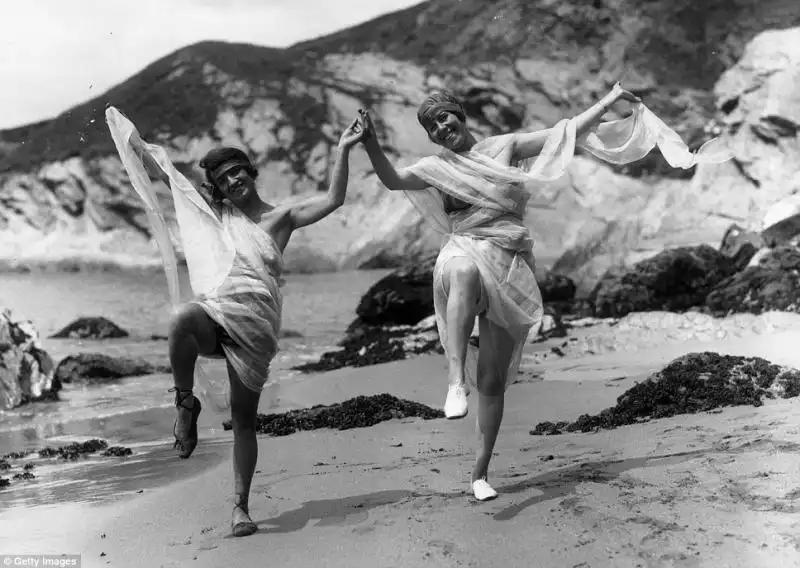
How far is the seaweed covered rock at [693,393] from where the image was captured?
175 inches

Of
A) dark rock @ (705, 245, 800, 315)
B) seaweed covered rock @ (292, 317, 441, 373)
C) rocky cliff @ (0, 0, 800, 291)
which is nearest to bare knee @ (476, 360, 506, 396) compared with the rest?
seaweed covered rock @ (292, 317, 441, 373)

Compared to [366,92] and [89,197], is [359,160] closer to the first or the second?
[366,92]

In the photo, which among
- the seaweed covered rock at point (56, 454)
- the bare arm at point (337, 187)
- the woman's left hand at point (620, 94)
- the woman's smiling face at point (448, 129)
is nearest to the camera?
the bare arm at point (337, 187)

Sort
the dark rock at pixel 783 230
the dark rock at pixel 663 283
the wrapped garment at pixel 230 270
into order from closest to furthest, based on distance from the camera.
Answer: the wrapped garment at pixel 230 270
the dark rock at pixel 663 283
the dark rock at pixel 783 230

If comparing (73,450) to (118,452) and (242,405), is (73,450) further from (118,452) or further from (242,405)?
(242,405)

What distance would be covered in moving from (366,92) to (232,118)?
4258 mm

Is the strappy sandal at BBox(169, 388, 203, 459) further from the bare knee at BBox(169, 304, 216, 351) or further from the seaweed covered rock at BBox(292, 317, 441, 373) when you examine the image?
the seaweed covered rock at BBox(292, 317, 441, 373)

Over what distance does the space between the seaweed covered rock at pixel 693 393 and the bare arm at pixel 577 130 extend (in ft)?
5.13

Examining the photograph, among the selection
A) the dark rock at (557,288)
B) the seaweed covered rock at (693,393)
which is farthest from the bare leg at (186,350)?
the dark rock at (557,288)

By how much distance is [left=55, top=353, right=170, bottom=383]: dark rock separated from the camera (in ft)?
33.4

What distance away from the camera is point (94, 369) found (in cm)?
1034

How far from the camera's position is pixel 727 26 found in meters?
28.3

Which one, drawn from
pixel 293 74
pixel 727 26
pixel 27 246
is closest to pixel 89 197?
pixel 27 246

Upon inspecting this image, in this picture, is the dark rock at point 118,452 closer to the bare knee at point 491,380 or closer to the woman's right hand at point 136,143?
the woman's right hand at point 136,143
